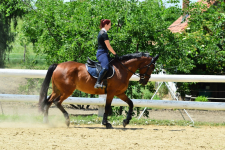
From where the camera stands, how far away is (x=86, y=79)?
6859mm

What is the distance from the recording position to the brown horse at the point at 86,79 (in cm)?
683

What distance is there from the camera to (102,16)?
30.6 feet

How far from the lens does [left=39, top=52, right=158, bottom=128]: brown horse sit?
269 inches

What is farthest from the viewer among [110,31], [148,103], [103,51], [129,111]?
[110,31]

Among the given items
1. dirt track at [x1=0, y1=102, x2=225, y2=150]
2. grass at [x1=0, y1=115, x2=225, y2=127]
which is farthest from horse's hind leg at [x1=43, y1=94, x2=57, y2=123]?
grass at [x1=0, y1=115, x2=225, y2=127]

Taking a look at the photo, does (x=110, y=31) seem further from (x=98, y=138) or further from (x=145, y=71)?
(x=98, y=138)

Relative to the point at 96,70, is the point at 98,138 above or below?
below

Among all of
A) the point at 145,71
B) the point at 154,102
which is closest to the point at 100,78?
the point at 145,71

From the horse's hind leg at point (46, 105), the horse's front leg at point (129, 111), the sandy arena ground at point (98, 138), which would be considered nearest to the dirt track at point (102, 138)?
the sandy arena ground at point (98, 138)

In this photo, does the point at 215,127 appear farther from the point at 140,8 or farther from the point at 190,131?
the point at 140,8

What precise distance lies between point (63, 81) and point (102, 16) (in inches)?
129

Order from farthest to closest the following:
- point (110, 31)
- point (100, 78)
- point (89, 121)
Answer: point (110, 31), point (89, 121), point (100, 78)

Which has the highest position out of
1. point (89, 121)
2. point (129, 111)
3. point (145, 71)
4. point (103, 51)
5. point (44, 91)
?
point (103, 51)

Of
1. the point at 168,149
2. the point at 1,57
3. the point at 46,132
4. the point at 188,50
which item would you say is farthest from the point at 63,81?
the point at 1,57
